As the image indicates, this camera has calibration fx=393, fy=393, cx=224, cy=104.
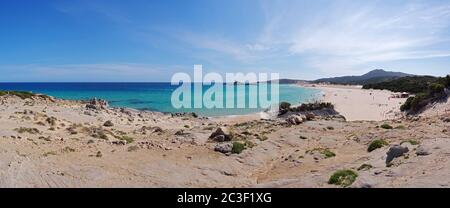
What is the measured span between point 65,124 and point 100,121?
27.9 feet

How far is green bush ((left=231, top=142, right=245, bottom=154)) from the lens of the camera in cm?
2412

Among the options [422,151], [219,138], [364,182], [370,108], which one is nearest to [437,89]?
[370,108]

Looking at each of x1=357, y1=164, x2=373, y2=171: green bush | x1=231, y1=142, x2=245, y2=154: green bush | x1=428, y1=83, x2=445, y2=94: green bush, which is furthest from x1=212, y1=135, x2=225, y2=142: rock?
x1=428, y1=83, x2=445, y2=94: green bush

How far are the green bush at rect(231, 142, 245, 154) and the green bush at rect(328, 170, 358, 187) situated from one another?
884cm

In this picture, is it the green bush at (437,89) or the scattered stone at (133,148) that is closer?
the scattered stone at (133,148)

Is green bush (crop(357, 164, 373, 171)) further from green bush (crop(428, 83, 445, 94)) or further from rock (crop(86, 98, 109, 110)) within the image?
green bush (crop(428, 83, 445, 94))

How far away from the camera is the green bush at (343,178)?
1516cm

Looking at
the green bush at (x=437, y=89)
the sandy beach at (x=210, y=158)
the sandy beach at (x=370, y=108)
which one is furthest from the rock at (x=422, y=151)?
the sandy beach at (x=370, y=108)

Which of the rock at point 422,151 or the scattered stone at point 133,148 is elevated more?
the rock at point 422,151

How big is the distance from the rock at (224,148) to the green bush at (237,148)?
0.86 ft

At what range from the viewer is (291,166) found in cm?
2183

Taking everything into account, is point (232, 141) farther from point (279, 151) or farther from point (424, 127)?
point (424, 127)

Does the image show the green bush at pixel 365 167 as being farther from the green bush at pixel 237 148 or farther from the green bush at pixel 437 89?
the green bush at pixel 437 89
